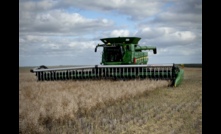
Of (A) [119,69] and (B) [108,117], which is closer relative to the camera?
(B) [108,117]

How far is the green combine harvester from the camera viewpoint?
1301 centimetres

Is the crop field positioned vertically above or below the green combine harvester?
below

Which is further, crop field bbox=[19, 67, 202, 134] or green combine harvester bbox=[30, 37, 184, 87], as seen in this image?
green combine harvester bbox=[30, 37, 184, 87]

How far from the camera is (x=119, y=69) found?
1359 centimetres

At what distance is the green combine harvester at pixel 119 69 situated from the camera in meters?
13.0

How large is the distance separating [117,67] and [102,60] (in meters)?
1.59

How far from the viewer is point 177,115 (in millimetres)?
6277

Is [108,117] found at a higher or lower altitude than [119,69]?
lower

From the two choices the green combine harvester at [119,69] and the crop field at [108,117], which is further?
the green combine harvester at [119,69]

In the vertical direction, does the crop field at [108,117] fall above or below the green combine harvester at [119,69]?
below

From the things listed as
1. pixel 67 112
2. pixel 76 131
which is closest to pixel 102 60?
pixel 67 112
